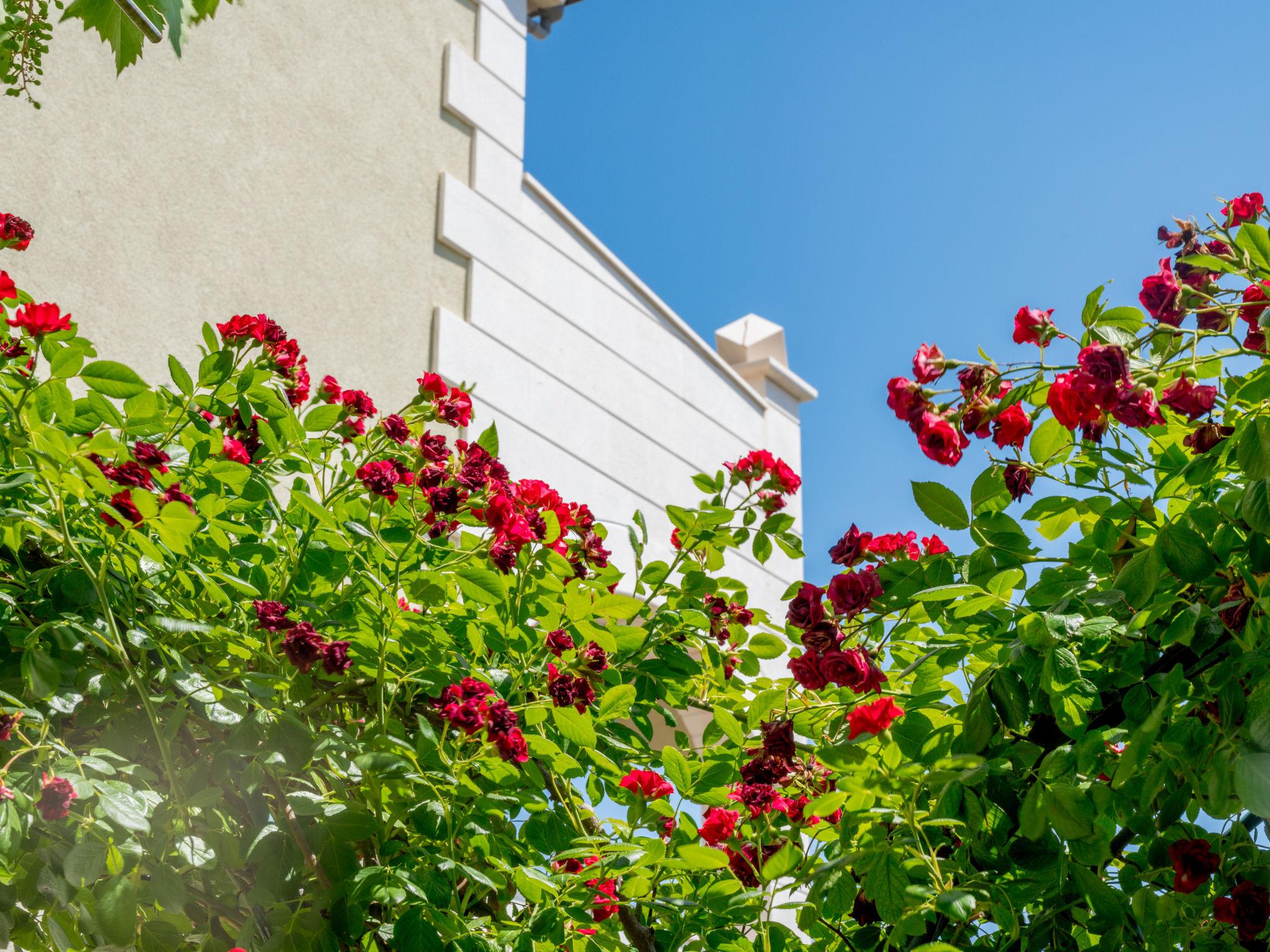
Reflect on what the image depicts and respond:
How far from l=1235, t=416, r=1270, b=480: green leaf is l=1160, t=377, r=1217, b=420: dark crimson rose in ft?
0.49

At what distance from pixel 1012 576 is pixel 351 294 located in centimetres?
345

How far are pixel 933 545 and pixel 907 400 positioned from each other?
305 millimetres

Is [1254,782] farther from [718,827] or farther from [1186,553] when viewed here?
[718,827]

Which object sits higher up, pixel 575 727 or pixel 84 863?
pixel 575 727

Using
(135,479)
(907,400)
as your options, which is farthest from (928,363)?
(135,479)

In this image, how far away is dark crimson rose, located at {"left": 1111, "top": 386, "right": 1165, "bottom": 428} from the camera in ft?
4.16

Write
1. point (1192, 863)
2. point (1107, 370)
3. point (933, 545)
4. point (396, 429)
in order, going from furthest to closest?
point (396, 429) < point (933, 545) < point (1192, 863) < point (1107, 370)

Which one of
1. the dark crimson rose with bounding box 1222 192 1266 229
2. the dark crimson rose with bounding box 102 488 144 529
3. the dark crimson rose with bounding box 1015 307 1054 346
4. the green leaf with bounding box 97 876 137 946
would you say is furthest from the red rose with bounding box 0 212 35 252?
the dark crimson rose with bounding box 1222 192 1266 229

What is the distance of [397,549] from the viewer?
1.96m

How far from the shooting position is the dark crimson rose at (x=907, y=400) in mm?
1481

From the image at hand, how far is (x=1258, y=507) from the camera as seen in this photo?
3.90 feet

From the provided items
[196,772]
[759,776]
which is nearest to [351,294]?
[196,772]

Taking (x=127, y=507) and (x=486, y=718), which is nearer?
(x=127, y=507)

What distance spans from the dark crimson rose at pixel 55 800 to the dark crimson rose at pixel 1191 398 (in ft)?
4.99
